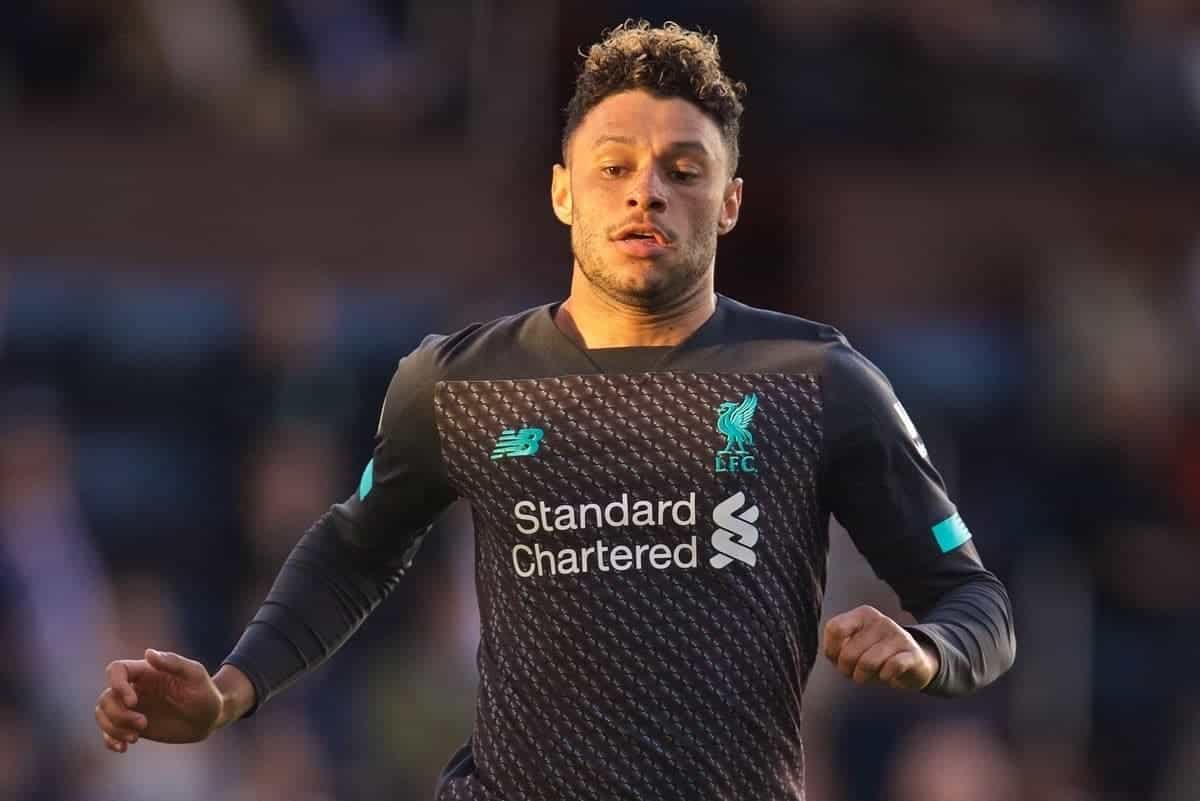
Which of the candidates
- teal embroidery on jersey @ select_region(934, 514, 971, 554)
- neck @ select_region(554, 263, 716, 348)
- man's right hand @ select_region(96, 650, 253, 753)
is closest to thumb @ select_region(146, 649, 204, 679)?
man's right hand @ select_region(96, 650, 253, 753)

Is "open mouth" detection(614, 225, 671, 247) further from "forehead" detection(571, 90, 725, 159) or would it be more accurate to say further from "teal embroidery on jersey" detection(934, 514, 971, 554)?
"teal embroidery on jersey" detection(934, 514, 971, 554)

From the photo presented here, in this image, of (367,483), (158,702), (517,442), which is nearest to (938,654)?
(517,442)

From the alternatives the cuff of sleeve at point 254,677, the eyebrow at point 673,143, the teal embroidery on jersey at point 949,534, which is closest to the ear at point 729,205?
the eyebrow at point 673,143

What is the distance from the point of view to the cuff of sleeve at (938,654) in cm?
340

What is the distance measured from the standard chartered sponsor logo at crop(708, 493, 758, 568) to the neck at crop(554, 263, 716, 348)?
33 centimetres

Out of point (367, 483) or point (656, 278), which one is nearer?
point (656, 278)

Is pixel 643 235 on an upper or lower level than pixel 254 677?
upper

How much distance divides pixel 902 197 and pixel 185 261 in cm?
333

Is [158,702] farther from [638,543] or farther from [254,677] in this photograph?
[638,543]

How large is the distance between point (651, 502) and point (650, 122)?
0.68 meters

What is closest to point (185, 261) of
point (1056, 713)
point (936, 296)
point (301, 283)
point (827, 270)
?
point (301, 283)

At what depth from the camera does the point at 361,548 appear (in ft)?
13.3

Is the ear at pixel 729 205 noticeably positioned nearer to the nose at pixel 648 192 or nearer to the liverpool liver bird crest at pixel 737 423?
the nose at pixel 648 192

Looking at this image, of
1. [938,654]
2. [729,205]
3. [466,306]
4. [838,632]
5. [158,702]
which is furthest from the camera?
[466,306]
